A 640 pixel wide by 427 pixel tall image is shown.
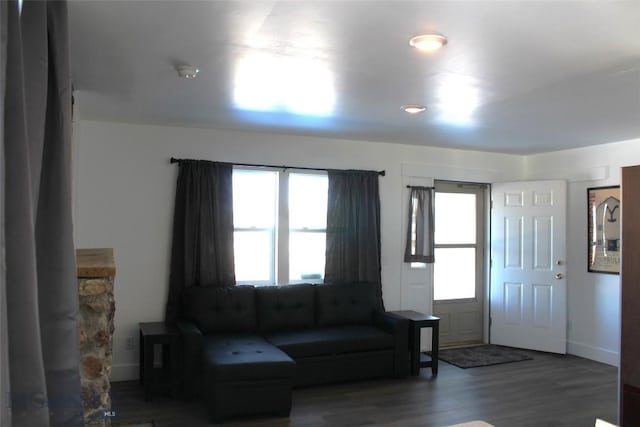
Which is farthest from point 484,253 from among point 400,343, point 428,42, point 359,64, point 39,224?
point 39,224

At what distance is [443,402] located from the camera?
4484 millimetres

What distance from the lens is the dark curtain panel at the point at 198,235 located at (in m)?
5.05

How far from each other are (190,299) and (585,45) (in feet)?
12.5

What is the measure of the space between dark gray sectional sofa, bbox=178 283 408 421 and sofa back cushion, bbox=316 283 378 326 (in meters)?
0.01

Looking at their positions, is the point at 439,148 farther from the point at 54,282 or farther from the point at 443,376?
the point at 54,282

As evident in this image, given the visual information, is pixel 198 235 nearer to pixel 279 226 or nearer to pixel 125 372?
pixel 279 226

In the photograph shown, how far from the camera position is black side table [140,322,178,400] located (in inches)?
173

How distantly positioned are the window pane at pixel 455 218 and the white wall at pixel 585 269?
3.57 feet

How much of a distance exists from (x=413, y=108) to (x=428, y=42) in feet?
5.10

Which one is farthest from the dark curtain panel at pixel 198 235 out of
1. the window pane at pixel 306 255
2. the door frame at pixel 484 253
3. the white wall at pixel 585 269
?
the white wall at pixel 585 269

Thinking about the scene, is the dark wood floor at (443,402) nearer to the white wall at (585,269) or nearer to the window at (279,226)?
the white wall at (585,269)

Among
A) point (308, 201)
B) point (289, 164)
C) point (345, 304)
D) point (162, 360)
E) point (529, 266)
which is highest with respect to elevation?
point (289, 164)

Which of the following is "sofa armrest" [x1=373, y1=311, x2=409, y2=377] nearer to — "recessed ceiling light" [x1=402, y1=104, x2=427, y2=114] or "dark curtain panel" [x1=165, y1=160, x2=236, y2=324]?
"dark curtain panel" [x1=165, y1=160, x2=236, y2=324]

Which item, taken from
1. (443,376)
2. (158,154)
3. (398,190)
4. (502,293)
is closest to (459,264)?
(502,293)
